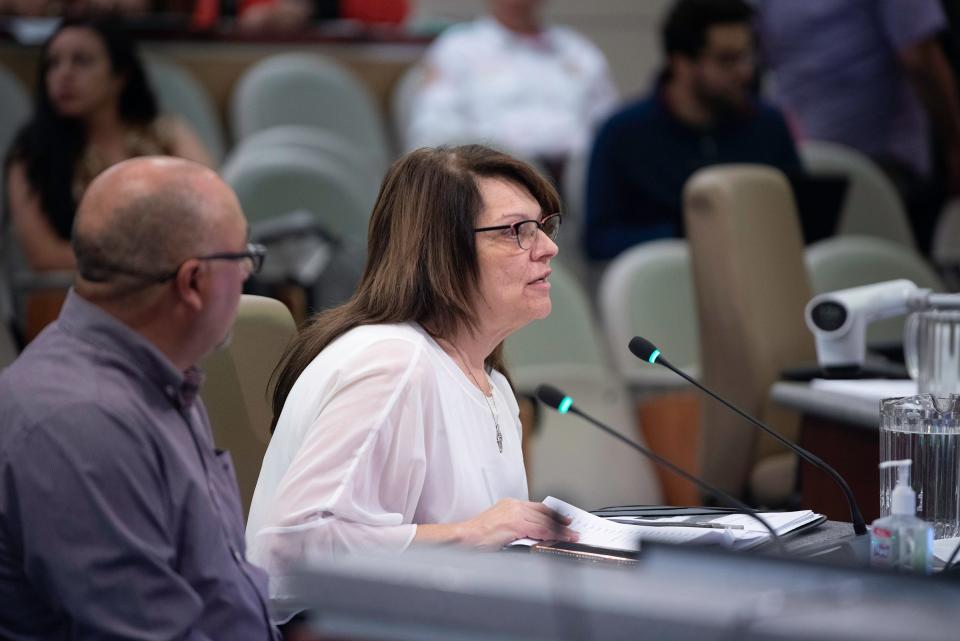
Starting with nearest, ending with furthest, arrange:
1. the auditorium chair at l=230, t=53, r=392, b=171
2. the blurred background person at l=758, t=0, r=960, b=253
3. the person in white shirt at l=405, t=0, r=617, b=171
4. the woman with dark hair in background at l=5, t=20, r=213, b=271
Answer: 1. the woman with dark hair in background at l=5, t=20, r=213, b=271
2. the blurred background person at l=758, t=0, r=960, b=253
3. the person in white shirt at l=405, t=0, r=617, b=171
4. the auditorium chair at l=230, t=53, r=392, b=171

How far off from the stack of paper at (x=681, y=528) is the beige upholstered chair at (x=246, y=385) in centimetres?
54

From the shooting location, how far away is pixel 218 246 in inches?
61.8

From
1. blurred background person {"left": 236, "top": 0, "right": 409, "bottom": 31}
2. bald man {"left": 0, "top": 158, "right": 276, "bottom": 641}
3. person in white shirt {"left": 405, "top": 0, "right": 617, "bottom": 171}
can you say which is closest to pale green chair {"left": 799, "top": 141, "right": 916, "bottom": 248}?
person in white shirt {"left": 405, "top": 0, "right": 617, "bottom": 171}

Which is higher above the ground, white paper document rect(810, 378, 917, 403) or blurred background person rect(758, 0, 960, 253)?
blurred background person rect(758, 0, 960, 253)

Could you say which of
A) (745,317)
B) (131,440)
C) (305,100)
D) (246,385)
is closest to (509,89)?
(305,100)

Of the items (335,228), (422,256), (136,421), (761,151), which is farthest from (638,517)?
(761,151)

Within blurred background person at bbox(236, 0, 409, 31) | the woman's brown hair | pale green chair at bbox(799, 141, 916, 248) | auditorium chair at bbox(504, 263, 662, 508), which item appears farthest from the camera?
blurred background person at bbox(236, 0, 409, 31)

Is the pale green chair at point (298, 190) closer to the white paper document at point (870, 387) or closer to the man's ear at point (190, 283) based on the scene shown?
the white paper document at point (870, 387)

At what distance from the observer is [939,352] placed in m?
2.67

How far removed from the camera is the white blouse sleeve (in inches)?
68.6

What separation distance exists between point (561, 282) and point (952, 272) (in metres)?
1.39

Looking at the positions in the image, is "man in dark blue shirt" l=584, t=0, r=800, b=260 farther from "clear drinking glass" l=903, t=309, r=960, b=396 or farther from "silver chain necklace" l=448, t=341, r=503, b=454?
"silver chain necklace" l=448, t=341, r=503, b=454

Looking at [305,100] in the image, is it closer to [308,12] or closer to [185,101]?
[185,101]

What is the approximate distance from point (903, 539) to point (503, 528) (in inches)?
18.6
